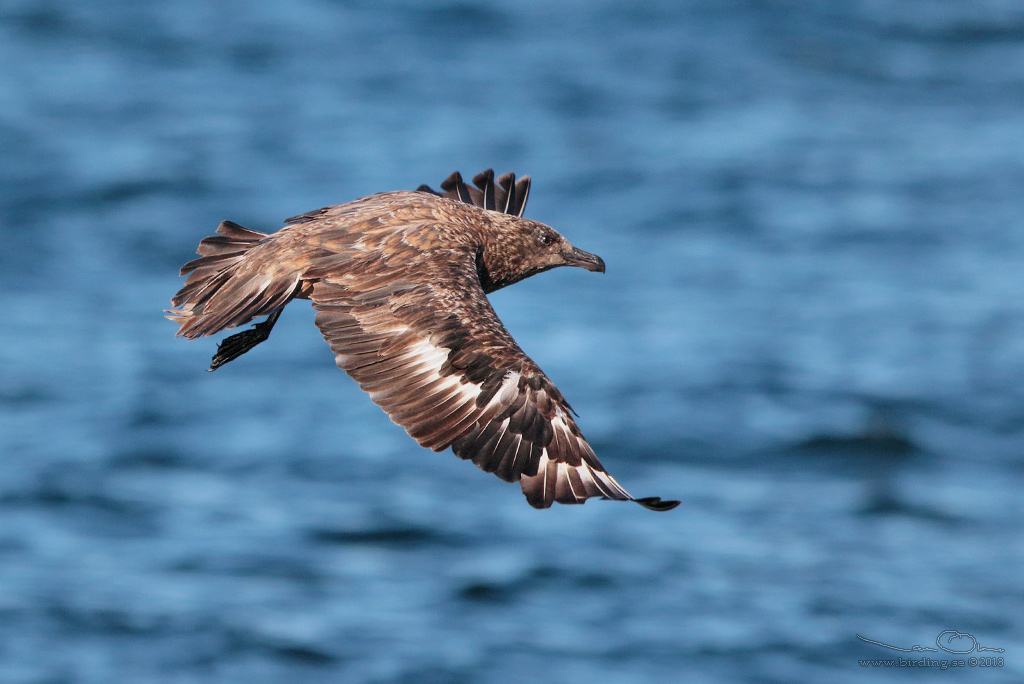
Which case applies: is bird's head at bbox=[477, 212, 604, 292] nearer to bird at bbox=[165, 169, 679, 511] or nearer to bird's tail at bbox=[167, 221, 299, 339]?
bird at bbox=[165, 169, 679, 511]

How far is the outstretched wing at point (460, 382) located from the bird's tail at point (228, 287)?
1.00 ft

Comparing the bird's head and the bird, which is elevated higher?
the bird's head

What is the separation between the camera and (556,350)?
3225cm

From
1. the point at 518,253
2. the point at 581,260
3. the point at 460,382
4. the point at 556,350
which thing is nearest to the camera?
the point at 460,382

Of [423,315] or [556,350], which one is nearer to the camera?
[423,315]

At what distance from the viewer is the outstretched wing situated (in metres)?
6.82
